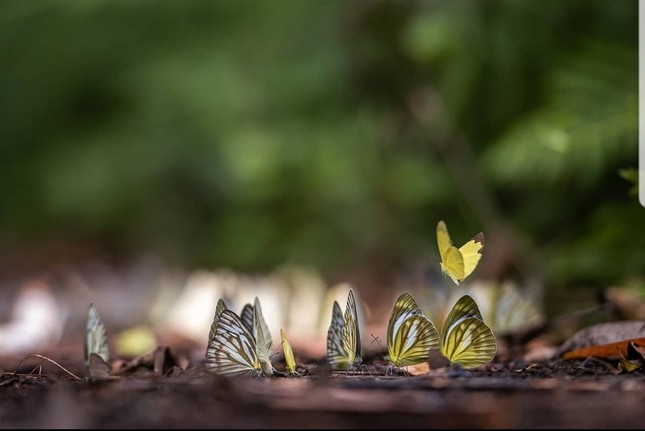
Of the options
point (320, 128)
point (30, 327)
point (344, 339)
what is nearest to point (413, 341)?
point (344, 339)

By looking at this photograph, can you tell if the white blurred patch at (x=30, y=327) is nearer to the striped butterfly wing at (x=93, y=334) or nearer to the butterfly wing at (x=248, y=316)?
the striped butterfly wing at (x=93, y=334)

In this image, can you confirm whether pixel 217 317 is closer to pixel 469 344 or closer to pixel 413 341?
pixel 413 341

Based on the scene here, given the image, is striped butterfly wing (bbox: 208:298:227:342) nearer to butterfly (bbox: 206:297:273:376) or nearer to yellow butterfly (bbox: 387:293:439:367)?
butterfly (bbox: 206:297:273:376)

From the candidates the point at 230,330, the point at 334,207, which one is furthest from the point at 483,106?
the point at 230,330

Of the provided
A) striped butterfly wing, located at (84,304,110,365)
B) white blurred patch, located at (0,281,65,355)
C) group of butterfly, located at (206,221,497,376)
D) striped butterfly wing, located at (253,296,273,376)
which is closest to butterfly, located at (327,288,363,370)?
group of butterfly, located at (206,221,497,376)

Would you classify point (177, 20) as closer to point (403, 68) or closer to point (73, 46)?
point (73, 46)

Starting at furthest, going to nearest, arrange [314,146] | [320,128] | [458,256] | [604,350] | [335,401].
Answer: [320,128], [314,146], [604,350], [458,256], [335,401]
